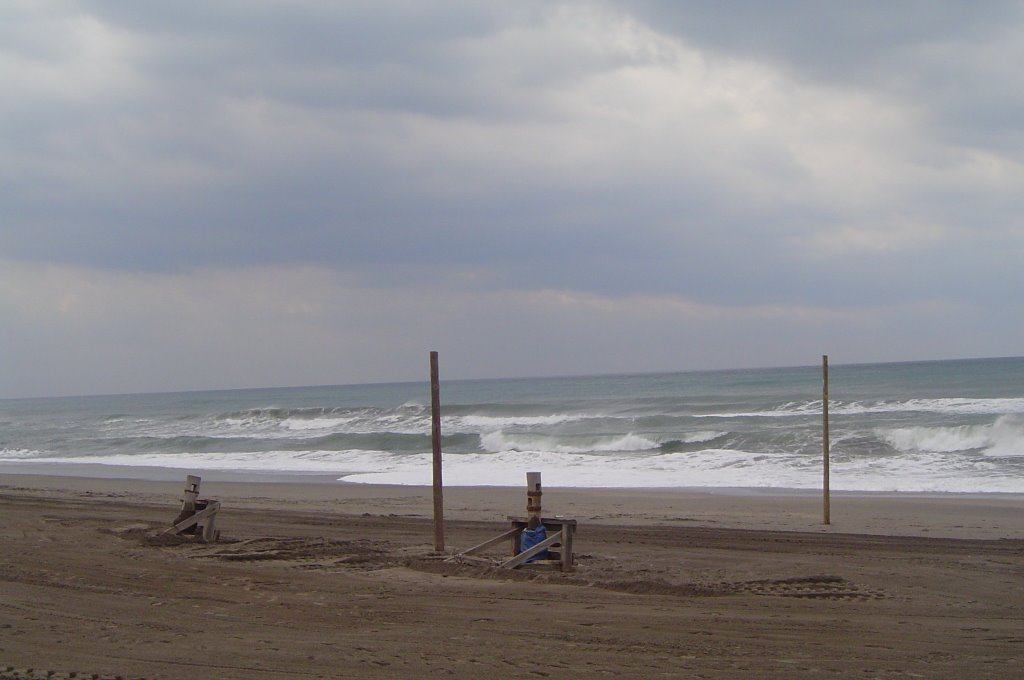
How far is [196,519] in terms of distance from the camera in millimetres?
11453

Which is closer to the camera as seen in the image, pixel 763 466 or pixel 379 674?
pixel 379 674

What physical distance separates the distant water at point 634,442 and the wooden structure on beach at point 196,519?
10.9 metres

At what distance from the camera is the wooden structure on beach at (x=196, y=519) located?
11.4 meters

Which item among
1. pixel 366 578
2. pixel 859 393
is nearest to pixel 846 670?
pixel 366 578

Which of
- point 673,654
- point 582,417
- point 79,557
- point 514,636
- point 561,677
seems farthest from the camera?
point 582,417

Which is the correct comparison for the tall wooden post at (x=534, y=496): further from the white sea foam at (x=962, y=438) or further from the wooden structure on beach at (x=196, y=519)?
the white sea foam at (x=962, y=438)

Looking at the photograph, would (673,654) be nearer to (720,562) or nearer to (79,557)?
(720,562)

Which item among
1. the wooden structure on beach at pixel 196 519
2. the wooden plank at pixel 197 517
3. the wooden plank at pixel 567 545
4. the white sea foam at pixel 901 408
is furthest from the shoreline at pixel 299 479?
the white sea foam at pixel 901 408

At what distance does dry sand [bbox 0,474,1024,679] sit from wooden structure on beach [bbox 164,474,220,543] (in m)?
0.28

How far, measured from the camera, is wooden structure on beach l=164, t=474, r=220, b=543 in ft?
37.5

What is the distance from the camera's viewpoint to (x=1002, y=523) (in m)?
13.7

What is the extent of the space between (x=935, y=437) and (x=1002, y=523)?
15.9m

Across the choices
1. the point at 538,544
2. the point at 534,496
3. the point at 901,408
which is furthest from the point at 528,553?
the point at 901,408

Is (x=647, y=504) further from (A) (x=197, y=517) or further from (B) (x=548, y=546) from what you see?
(A) (x=197, y=517)
